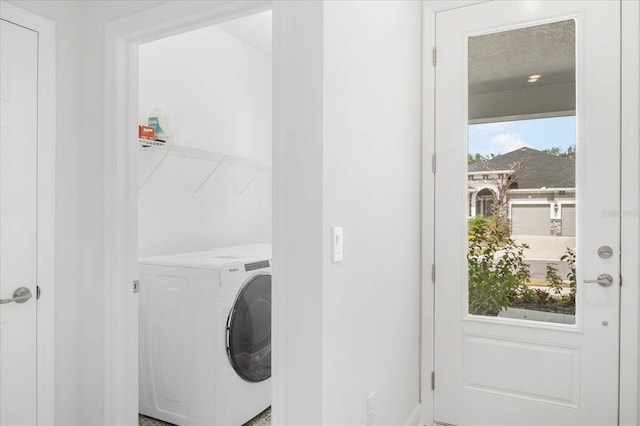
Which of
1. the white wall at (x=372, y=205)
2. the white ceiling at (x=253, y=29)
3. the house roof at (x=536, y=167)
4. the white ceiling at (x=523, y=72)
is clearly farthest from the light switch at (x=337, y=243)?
the white ceiling at (x=253, y=29)

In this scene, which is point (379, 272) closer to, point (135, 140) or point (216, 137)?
point (135, 140)

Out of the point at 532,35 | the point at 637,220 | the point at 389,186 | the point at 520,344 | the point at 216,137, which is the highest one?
the point at 532,35

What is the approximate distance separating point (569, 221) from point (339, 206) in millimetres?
1367

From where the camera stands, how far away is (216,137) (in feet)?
10.6

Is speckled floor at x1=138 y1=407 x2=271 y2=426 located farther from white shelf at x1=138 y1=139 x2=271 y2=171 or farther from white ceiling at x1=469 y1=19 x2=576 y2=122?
white ceiling at x1=469 y1=19 x2=576 y2=122

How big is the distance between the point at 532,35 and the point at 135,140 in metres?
2.08

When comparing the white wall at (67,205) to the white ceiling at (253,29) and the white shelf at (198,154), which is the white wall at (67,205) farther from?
the white ceiling at (253,29)

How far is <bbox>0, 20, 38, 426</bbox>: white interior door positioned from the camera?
1.70m

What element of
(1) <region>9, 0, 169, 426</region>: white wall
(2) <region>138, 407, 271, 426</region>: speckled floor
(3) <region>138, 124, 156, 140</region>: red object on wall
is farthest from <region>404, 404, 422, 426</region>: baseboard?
(3) <region>138, 124, 156, 140</region>: red object on wall

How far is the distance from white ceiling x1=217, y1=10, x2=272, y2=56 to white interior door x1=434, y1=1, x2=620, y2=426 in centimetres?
139

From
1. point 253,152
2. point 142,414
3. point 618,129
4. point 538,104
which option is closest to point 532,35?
point 538,104

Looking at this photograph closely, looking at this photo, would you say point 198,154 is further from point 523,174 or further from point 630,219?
point 630,219

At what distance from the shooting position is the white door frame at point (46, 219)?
1820 millimetres

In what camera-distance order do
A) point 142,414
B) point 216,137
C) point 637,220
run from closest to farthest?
1. point 637,220
2. point 142,414
3. point 216,137
